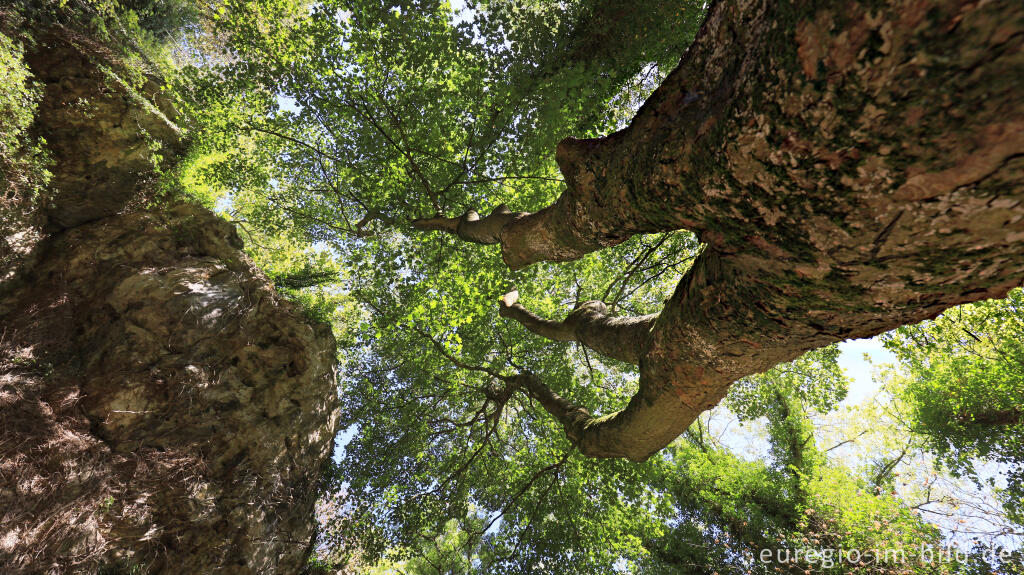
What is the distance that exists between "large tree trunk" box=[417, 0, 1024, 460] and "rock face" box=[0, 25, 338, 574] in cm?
859

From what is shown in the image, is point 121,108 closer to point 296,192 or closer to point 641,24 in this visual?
point 296,192

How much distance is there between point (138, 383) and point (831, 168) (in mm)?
9791

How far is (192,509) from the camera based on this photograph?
6.12m

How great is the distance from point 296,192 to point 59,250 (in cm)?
449

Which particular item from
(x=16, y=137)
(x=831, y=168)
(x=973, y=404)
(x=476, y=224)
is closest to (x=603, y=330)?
(x=476, y=224)

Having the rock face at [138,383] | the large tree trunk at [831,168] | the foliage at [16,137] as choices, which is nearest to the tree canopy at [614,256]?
the large tree trunk at [831,168]

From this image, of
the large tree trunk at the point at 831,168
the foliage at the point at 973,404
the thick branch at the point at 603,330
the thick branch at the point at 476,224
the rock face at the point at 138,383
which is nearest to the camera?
the large tree trunk at the point at 831,168

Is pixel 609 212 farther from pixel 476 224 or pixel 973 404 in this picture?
pixel 973 404

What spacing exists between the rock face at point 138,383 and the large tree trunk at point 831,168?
8.59 m

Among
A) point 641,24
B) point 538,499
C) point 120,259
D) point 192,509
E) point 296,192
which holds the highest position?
point 641,24

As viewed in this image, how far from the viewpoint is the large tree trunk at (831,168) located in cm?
88

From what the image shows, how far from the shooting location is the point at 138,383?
6.39 metres

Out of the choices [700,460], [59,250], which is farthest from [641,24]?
[700,460]

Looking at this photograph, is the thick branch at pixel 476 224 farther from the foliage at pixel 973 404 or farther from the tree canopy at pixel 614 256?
A: the foliage at pixel 973 404
